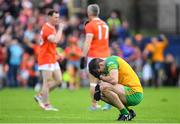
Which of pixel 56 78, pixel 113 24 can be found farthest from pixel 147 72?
pixel 56 78

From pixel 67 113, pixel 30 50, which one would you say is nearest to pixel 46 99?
pixel 67 113

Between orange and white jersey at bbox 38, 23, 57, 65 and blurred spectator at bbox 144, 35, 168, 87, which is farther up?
orange and white jersey at bbox 38, 23, 57, 65

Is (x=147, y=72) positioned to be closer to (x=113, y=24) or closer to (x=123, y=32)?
(x=123, y=32)

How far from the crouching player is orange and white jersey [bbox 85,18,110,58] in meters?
3.58

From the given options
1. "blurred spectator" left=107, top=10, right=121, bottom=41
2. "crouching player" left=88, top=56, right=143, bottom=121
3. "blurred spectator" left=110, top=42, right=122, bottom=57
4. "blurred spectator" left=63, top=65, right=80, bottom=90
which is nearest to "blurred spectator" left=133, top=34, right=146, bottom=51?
"blurred spectator" left=107, top=10, right=121, bottom=41

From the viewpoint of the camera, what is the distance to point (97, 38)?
63.4 ft

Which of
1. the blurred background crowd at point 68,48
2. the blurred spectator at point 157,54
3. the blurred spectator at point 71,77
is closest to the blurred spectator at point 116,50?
the blurred background crowd at point 68,48

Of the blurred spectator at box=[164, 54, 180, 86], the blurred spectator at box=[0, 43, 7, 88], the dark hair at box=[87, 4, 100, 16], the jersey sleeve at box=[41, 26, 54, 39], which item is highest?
the dark hair at box=[87, 4, 100, 16]

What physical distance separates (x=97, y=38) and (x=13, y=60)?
47.4 ft

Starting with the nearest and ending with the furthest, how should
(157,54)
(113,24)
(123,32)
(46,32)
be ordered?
(46,32)
(157,54)
(113,24)
(123,32)

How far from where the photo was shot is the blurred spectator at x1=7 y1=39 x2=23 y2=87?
33.2m

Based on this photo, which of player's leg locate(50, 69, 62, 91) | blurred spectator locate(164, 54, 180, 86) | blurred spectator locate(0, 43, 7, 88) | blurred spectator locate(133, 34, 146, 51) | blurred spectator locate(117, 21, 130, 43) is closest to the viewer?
player's leg locate(50, 69, 62, 91)

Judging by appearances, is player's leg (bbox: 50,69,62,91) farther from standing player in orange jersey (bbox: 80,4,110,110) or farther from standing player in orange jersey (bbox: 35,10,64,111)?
standing player in orange jersey (bbox: 80,4,110,110)

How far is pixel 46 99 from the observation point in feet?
62.9
